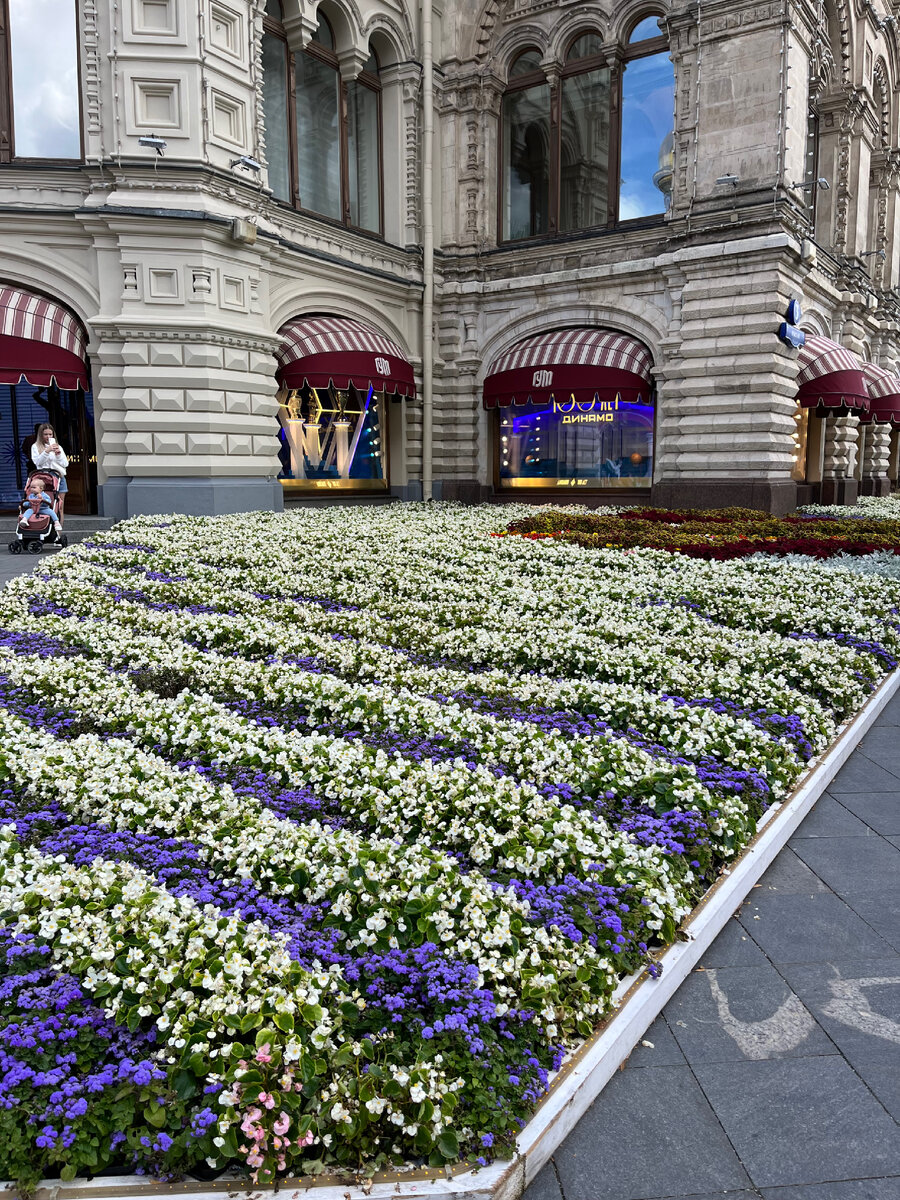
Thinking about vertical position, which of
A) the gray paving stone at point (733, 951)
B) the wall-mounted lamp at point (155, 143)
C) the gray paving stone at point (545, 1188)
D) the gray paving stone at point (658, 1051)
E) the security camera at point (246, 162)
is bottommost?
the gray paving stone at point (545, 1188)

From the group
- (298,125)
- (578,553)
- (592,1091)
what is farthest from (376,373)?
(592,1091)

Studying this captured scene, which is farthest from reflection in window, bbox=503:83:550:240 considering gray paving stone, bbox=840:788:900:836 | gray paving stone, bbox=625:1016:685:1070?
gray paving stone, bbox=625:1016:685:1070

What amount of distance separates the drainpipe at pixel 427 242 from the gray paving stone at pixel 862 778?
53.8 ft

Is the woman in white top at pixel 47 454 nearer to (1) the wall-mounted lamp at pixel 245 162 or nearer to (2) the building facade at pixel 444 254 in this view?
(2) the building facade at pixel 444 254

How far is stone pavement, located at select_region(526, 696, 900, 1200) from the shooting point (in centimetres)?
207

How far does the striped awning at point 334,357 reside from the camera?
16.5 m

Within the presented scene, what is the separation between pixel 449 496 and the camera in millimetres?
21141

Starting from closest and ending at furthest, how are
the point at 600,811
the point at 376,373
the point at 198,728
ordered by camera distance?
the point at 600,811 < the point at 198,728 < the point at 376,373

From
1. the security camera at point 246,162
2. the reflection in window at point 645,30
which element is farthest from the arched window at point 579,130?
the security camera at point 246,162

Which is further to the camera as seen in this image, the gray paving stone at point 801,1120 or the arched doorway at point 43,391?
the arched doorway at point 43,391

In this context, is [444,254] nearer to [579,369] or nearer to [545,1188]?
[579,369]

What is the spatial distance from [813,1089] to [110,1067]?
1.95 metres

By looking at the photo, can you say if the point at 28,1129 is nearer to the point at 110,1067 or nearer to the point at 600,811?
the point at 110,1067

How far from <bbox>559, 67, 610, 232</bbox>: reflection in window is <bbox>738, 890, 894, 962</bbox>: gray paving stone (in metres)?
19.3
